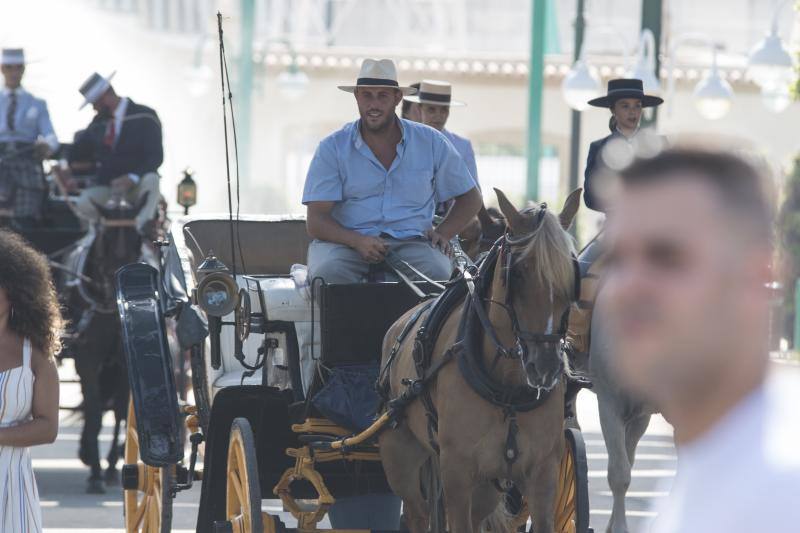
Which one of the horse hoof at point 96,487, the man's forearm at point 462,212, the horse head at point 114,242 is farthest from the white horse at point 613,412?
the horse head at point 114,242

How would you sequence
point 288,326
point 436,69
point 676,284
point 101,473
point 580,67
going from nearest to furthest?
1. point 676,284
2. point 288,326
3. point 101,473
4. point 580,67
5. point 436,69

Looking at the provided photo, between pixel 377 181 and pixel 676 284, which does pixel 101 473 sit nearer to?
pixel 377 181

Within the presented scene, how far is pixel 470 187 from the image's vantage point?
7.16 meters

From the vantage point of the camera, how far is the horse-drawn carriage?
607 centimetres

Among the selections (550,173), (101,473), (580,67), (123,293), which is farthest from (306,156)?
(123,293)

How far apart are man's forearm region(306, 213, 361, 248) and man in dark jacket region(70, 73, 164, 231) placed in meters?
5.02

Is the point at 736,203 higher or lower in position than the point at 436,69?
higher

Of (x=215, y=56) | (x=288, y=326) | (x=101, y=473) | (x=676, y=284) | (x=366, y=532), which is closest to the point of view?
(x=676, y=284)

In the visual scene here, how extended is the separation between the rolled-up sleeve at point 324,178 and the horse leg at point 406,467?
1218 mm

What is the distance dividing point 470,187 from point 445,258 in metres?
0.34

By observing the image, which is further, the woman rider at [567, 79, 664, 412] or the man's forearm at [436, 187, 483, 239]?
the woman rider at [567, 79, 664, 412]

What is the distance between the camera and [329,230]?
22.4 feet

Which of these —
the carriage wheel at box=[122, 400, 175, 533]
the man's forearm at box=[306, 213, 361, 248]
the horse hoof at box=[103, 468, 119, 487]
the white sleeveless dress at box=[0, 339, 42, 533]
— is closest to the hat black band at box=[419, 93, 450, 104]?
the carriage wheel at box=[122, 400, 175, 533]

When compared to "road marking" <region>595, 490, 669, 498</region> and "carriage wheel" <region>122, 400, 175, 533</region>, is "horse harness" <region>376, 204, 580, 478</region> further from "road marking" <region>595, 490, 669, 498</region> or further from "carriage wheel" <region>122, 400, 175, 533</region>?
"road marking" <region>595, 490, 669, 498</region>
